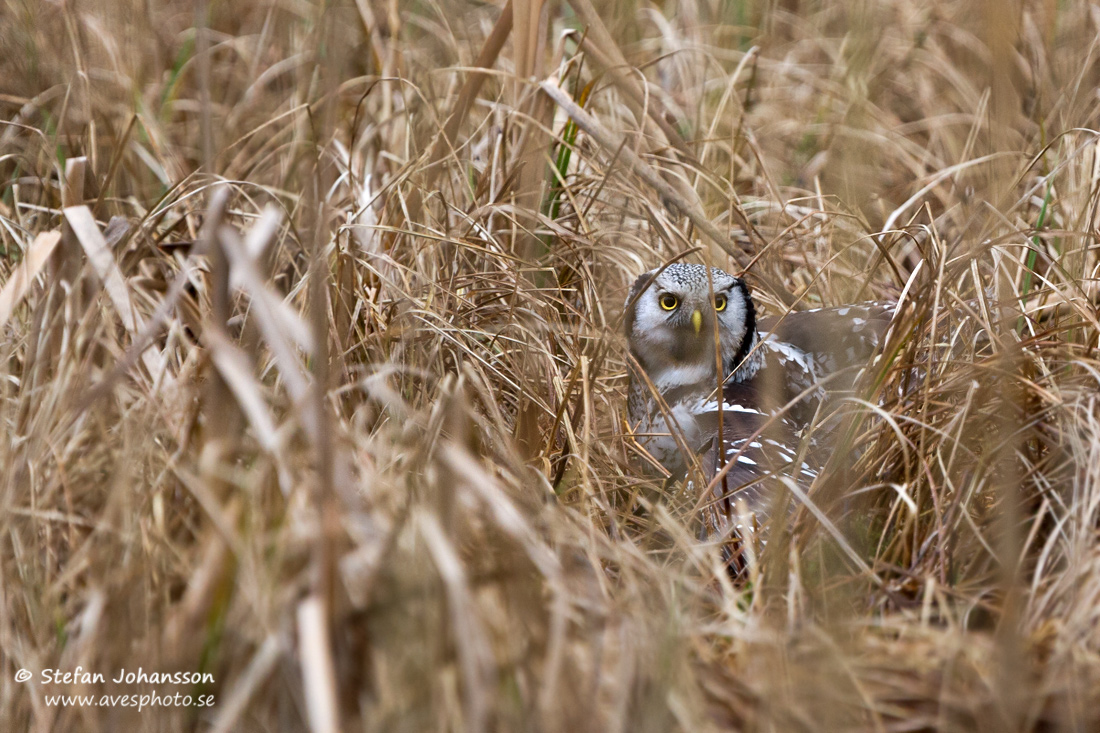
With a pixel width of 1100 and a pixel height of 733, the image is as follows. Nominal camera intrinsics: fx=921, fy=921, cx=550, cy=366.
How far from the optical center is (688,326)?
2641 millimetres

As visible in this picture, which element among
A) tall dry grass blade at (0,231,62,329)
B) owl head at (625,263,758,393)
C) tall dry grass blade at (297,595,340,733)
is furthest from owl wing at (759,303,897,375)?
tall dry grass blade at (0,231,62,329)

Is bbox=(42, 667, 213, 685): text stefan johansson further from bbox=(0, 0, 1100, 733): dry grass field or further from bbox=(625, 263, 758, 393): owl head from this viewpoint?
bbox=(625, 263, 758, 393): owl head

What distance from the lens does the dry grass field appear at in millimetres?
1109

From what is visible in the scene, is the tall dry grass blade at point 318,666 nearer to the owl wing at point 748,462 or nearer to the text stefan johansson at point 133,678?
the text stefan johansson at point 133,678

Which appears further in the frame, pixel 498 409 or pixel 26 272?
pixel 498 409

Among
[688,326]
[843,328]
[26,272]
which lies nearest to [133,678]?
[26,272]

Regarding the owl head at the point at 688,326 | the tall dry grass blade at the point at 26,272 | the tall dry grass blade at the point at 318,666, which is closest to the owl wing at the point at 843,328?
the owl head at the point at 688,326

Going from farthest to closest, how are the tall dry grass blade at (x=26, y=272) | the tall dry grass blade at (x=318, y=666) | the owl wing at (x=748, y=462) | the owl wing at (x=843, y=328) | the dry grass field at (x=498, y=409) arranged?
the owl wing at (x=843, y=328) < the owl wing at (x=748, y=462) < the tall dry grass blade at (x=26, y=272) < the dry grass field at (x=498, y=409) < the tall dry grass blade at (x=318, y=666)

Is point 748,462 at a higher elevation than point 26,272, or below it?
below

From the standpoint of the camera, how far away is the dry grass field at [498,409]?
111 cm

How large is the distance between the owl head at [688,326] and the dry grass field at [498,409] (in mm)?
121

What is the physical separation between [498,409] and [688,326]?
756mm

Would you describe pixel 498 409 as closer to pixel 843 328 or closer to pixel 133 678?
pixel 843 328

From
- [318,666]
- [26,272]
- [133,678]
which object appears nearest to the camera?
[318,666]
